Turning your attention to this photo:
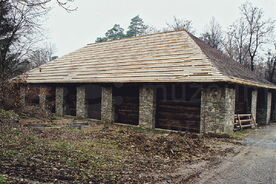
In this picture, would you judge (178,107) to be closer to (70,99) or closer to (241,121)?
(241,121)

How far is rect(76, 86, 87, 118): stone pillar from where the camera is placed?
49.5ft

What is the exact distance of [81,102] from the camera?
50.0 ft

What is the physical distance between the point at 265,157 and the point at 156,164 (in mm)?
4008

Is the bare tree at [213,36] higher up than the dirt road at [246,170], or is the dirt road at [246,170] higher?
the bare tree at [213,36]

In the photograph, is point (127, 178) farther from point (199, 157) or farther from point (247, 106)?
point (247, 106)

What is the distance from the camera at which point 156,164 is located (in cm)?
577

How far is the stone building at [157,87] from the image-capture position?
33.4 feet

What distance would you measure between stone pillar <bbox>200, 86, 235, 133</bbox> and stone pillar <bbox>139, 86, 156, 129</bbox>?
9.10ft

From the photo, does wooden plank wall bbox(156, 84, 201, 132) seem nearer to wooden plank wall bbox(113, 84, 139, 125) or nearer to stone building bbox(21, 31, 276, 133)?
stone building bbox(21, 31, 276, 133)

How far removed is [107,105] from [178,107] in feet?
15.8

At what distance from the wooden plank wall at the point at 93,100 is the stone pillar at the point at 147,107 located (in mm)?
3982

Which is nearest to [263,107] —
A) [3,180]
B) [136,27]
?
[3,180]

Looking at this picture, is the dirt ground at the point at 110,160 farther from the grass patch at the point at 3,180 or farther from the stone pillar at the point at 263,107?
the stone pillar at the point at 263,107

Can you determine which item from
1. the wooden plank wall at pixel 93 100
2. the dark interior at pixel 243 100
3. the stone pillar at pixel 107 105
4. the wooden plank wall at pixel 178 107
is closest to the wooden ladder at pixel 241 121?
the dark interior at pixel 243 100
